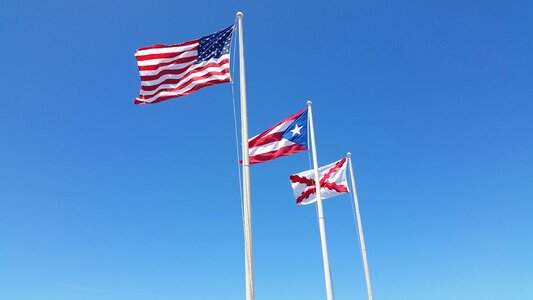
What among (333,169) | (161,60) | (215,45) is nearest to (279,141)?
(215,45)

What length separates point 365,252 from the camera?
24.1 metres

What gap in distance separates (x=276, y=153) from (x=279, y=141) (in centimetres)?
66

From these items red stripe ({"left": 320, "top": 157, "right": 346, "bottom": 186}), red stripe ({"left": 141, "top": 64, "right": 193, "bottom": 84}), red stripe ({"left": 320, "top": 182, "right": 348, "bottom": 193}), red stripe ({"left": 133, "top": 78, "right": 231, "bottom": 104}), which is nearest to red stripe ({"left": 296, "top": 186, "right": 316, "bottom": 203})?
red stripe ({"left": 320, "top": 182, "right": 348, "bottom": 193})

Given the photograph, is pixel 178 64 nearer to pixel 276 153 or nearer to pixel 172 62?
pixel 172 62

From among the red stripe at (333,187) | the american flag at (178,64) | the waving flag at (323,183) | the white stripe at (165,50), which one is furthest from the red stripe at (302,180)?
the white stripe at (165,50)

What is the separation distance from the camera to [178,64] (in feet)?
51.4

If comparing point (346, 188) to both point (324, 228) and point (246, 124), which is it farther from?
point (246, 124)

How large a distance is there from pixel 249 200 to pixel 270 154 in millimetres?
7050

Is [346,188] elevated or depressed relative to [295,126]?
depressed

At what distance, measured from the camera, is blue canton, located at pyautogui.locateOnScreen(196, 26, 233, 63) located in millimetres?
15445

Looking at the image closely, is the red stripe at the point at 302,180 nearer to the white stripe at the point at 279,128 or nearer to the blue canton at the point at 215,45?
the white stripe at the point at 279,128

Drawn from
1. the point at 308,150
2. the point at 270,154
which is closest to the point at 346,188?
the point at 308,150

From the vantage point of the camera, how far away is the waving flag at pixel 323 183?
23.6 m

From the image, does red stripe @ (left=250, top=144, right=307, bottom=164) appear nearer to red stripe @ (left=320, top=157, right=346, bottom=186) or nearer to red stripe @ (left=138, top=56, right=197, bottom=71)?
red stripe @ (left=320, top=157, right=346, bottom=186)
